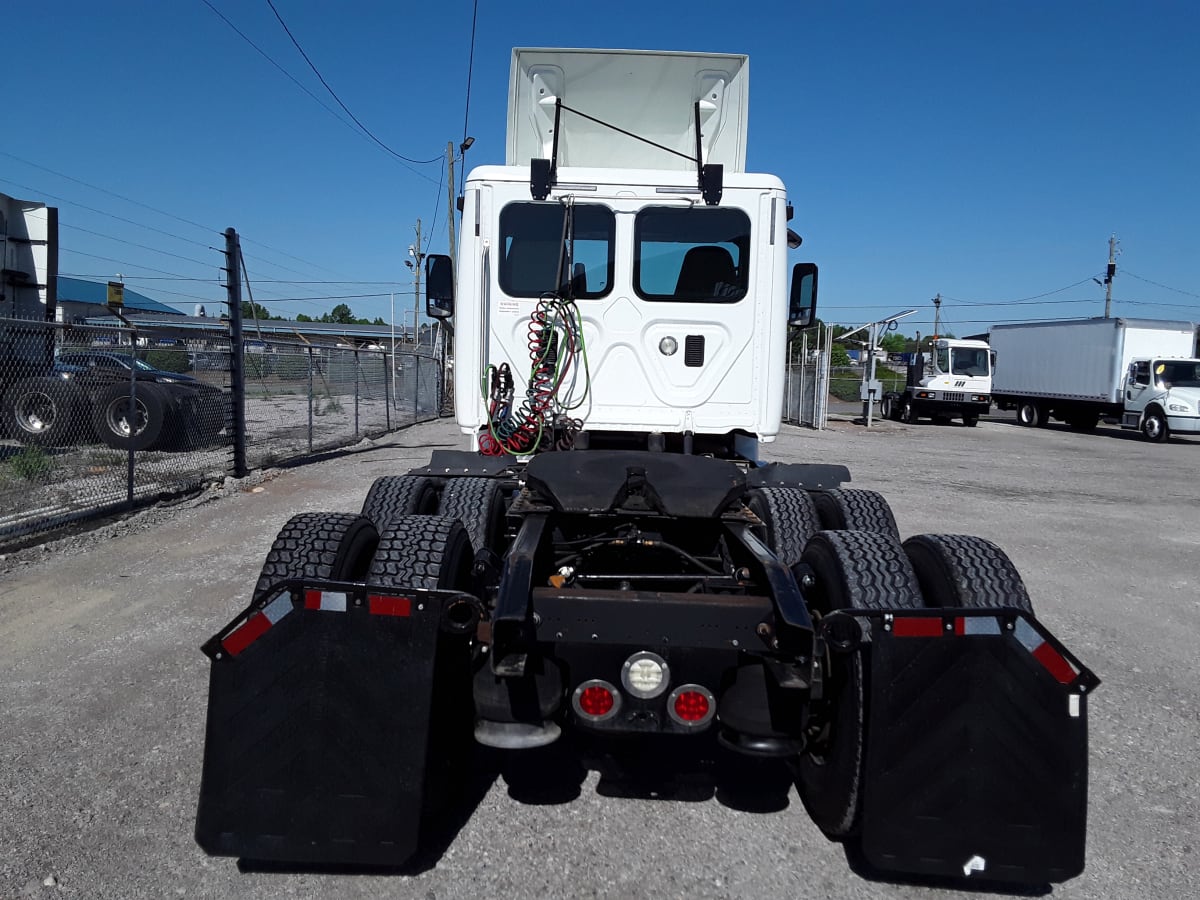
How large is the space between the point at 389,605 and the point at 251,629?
1.36 feet

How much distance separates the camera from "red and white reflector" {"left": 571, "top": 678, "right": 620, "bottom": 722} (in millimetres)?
2773

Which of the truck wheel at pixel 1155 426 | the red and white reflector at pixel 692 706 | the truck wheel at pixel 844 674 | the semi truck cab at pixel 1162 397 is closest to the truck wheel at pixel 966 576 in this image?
the truck wheel at pixel 844 674

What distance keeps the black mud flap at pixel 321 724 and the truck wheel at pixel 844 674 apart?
1.26 metres

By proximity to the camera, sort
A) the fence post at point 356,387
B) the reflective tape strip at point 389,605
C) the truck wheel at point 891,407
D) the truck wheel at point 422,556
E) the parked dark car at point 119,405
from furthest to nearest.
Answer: the truck wheel at point 891,407 → the fence post at point 356,387 → the parked dark car at point 119,405 → the truck wheel at point 422,556 → the reflective tape strip at point 389,605

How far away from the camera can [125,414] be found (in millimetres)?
11508

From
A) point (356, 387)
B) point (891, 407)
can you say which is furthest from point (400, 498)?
point (891, 407)

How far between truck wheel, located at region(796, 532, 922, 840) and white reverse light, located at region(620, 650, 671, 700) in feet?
1.76

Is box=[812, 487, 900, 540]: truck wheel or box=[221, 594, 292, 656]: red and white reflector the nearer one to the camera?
box=[221, 594, 292, 656]: red and white reflector

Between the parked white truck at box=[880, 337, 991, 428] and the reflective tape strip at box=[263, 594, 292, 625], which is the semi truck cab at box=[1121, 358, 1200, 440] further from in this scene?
the reflective tape strip at box=[263, 594, 292, 625]

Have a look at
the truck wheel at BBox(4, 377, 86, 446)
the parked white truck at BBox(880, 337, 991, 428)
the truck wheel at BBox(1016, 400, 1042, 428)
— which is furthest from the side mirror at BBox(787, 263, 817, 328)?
the truck wheel at BBox(1016, 400, 1042, 428)

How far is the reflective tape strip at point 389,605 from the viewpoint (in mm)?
2629

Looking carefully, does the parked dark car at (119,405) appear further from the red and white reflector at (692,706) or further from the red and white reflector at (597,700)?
the red and white reflector at (692,706)

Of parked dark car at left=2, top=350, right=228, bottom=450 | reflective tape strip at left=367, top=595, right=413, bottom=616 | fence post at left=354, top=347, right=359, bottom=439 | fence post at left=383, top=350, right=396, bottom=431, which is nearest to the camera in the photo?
reflective tape strip at left=367, top=595, right=413, bottom=616

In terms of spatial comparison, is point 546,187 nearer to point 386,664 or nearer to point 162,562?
point 386,664
